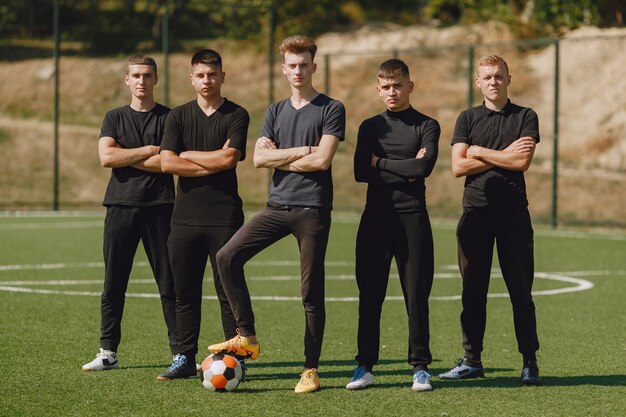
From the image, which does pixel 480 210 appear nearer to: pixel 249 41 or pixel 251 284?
pixel 251 284

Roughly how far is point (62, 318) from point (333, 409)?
4.22 metres

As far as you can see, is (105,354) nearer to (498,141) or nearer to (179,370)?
(179,370)

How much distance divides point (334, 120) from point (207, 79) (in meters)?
0.91

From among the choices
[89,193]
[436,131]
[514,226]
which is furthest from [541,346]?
[89,193]

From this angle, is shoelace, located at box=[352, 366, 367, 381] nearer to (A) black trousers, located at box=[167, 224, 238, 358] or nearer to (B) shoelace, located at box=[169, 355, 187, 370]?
(A) black trousers, located at box=[167, 224, 238, 358]

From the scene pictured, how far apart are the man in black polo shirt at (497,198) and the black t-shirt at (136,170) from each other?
2045mm

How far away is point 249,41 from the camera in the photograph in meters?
32.6

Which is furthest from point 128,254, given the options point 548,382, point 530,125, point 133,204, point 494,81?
point 548,382

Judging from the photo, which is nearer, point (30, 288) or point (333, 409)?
point (333, 409)

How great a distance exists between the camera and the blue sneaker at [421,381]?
24.3 feet

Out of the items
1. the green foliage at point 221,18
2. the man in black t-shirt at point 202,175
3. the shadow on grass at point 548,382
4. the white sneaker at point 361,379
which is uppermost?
the green foliage at point 221,18

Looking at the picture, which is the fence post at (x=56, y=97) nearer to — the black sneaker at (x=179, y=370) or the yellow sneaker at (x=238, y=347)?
the black sneaker at (x=179, y=370)

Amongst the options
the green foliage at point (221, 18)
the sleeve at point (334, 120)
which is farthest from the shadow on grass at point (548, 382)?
the green foliage at point (221, 18)

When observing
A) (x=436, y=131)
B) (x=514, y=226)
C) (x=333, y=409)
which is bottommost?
(x=333, y=409)
